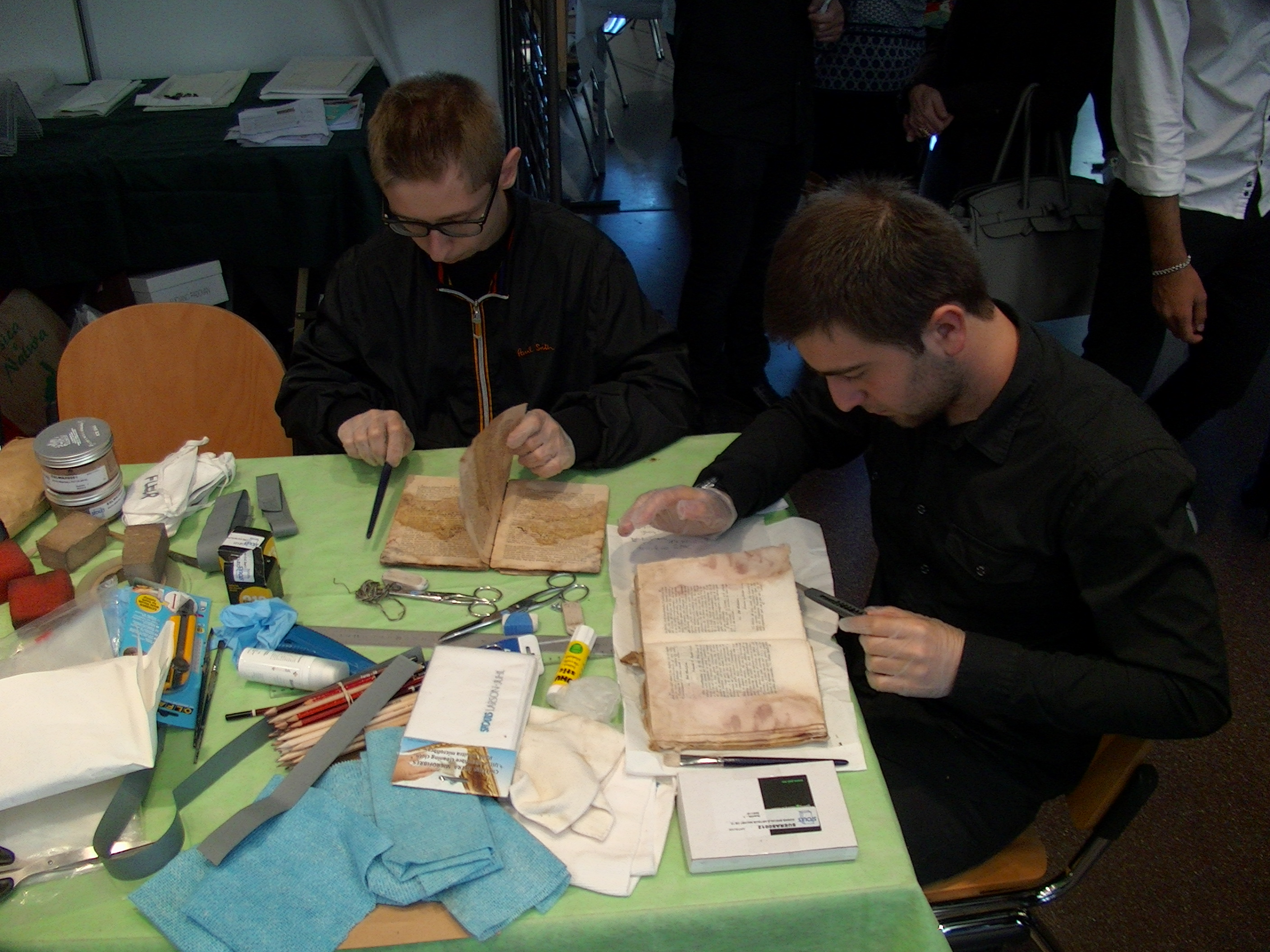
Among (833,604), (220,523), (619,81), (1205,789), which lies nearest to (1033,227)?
(1205,789)

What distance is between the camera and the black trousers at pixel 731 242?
274 cm

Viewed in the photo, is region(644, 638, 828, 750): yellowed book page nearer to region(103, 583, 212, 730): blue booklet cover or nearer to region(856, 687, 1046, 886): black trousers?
region(856, 687, 1046, 886): black trousers

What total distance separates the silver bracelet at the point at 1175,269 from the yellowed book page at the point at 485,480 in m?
1.63

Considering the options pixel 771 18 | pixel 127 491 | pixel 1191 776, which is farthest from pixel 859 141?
pixel 127 491

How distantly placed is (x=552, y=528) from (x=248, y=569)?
45 cm

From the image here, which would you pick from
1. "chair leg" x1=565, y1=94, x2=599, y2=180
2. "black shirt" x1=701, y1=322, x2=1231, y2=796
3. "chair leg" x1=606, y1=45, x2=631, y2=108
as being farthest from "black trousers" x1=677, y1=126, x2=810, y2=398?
"chair leg" x1=606, y1=45, x2=631, y2=108

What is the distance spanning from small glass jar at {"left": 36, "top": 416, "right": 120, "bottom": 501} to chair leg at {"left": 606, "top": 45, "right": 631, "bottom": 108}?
529 centimetres

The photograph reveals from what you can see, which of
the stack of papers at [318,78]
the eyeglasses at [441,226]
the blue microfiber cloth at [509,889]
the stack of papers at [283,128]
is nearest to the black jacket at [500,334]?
the eyeglasses at [441,226]

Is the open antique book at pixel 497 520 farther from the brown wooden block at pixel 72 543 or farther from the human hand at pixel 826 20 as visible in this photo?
the human hand at pixel 826 20

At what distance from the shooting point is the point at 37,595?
4.17 feet

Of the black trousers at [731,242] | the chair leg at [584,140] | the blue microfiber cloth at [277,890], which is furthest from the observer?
the chair leg at [584,140]

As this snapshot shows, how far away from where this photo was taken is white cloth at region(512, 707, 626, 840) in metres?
1.00

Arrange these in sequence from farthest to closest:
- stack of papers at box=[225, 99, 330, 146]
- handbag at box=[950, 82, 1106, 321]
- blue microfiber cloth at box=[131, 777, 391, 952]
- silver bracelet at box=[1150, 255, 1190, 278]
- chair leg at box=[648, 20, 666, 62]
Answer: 1. chair leg at box=[648, 20, 666, 62]
2. stack of papers at box=[225, 99, 330, 146]
3. handbag at box=[950, 82, 1106, 321]
4. silver bracelet at box=[1150, 255, 1190, 278]
5. blue microfiber cloth at box=[131, 777, 391, 952]

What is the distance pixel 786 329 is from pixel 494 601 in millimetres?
574
